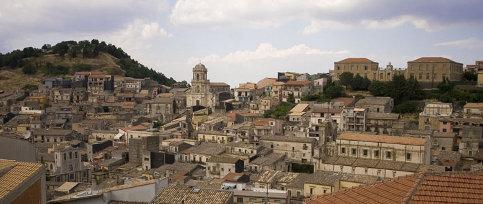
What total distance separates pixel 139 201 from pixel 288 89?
178ft

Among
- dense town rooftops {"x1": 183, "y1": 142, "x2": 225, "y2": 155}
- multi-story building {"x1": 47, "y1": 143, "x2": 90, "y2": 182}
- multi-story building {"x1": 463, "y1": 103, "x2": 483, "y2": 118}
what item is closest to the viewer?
multi-story building {"x1": 47, "y1": 143, "x2": 90, "y2": 182}

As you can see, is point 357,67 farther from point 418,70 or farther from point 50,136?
point 50,136

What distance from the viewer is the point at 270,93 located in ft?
225

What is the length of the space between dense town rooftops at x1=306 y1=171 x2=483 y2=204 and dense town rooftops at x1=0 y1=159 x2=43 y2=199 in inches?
202

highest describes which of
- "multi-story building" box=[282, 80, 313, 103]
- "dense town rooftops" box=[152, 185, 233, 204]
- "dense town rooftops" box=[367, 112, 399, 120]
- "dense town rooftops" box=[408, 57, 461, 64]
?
"dense town rooftops" box=[408, 57, 461, 64]

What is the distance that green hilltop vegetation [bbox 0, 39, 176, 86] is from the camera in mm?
99000

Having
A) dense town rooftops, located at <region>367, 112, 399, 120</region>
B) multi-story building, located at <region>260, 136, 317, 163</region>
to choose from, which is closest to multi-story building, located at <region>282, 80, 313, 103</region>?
dense town rooftops, located at <region>367, 112, 399, 120</region>

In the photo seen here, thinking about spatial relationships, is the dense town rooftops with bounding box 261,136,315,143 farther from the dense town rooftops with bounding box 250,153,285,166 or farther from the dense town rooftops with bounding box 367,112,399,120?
the dense town rooftops with bounding box 367,112,399,120

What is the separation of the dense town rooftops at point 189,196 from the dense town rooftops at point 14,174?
5.17 meters

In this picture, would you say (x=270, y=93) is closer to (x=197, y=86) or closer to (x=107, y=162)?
(x=197, y=86)

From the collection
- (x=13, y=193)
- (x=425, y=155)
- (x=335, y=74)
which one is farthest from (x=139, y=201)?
(x=335, y=74)

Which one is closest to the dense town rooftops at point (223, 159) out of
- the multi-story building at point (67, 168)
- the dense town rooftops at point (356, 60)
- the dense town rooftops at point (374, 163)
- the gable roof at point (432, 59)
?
the dense town rooftops at point (374, 163)

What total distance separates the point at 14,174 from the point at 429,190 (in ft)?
21.5

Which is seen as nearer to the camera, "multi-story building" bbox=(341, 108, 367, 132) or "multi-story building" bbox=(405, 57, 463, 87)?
"multi-story building" bbox=(341, 108, 367, 132)
